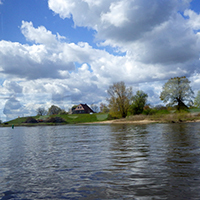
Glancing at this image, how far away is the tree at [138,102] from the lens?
217ft

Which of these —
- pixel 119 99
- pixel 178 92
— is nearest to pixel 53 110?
pixel 119 99

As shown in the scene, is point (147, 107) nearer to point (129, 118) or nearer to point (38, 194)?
point (129, 118)

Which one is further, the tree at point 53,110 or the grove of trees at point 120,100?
the tree at point 53,110

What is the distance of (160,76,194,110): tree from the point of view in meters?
57.2

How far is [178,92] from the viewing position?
57125mm

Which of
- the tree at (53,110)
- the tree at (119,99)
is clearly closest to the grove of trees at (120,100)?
the tree at (119,99)

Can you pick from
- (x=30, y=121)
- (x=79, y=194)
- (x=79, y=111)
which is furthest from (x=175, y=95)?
(x=79, y=111)

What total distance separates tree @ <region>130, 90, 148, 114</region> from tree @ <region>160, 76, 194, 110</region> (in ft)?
31.4

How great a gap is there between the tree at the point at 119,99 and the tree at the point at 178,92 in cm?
1087

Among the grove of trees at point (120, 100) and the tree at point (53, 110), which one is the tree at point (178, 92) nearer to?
the grove of trees at point (120, 100)

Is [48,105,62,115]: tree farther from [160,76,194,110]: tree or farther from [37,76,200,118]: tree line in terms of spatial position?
[160,76,194,110]: tree

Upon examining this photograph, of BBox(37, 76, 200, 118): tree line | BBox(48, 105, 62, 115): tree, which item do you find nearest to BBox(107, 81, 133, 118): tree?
BBox(37, 76, 200, 118): tree line

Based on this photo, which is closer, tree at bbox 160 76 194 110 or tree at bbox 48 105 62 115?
tree at bbox 160 76 194 110

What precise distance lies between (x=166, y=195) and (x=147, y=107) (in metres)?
69.4
